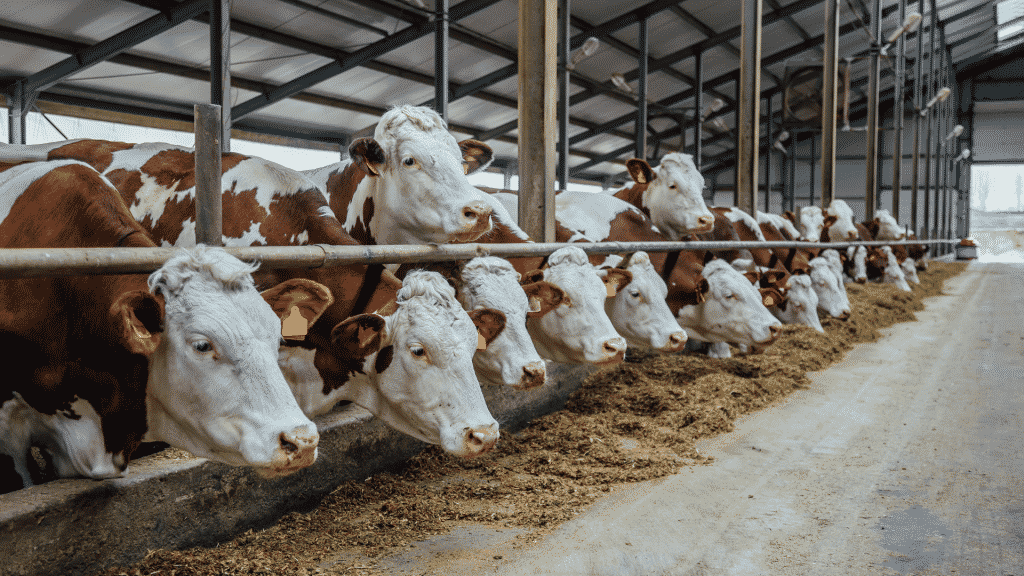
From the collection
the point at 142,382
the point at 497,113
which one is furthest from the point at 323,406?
the point at 497,113

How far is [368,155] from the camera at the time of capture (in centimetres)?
383

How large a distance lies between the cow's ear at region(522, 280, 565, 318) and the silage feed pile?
25.8 inches

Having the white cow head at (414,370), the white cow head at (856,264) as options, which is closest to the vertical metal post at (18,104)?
the white cow head at (414,370)

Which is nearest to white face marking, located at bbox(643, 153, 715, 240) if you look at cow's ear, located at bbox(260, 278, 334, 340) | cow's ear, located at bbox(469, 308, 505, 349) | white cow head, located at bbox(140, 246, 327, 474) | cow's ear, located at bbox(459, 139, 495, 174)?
cow's ear, located at bbox(459, 139, 495, 174)

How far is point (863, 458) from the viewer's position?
150 inches

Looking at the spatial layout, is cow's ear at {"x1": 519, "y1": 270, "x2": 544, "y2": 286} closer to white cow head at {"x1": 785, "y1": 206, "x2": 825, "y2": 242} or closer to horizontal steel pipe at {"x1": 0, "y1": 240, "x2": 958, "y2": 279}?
horizontal steel pipe at {"x1": 0, "y1": 240, "x2": 958, "y2": 279}

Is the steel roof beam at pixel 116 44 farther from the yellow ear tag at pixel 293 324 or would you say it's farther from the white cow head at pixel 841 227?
the white cow head at pixel 841 227

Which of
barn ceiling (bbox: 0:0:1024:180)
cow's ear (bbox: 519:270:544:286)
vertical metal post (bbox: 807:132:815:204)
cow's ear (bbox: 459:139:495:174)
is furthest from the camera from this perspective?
vertical metal post (bbox: 807:132:815:204)

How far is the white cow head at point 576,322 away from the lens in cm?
394

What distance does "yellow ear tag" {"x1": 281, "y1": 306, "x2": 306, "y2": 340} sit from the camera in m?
2.38

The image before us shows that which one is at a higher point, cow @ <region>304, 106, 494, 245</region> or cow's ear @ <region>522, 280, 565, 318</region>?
cow @ <region>304, 106, 494, 245</region>

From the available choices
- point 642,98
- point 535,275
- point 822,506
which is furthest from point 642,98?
point 822,506

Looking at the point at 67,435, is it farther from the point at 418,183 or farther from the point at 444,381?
the point at 418,183

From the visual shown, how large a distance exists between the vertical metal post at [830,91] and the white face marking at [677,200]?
7.23 meters
